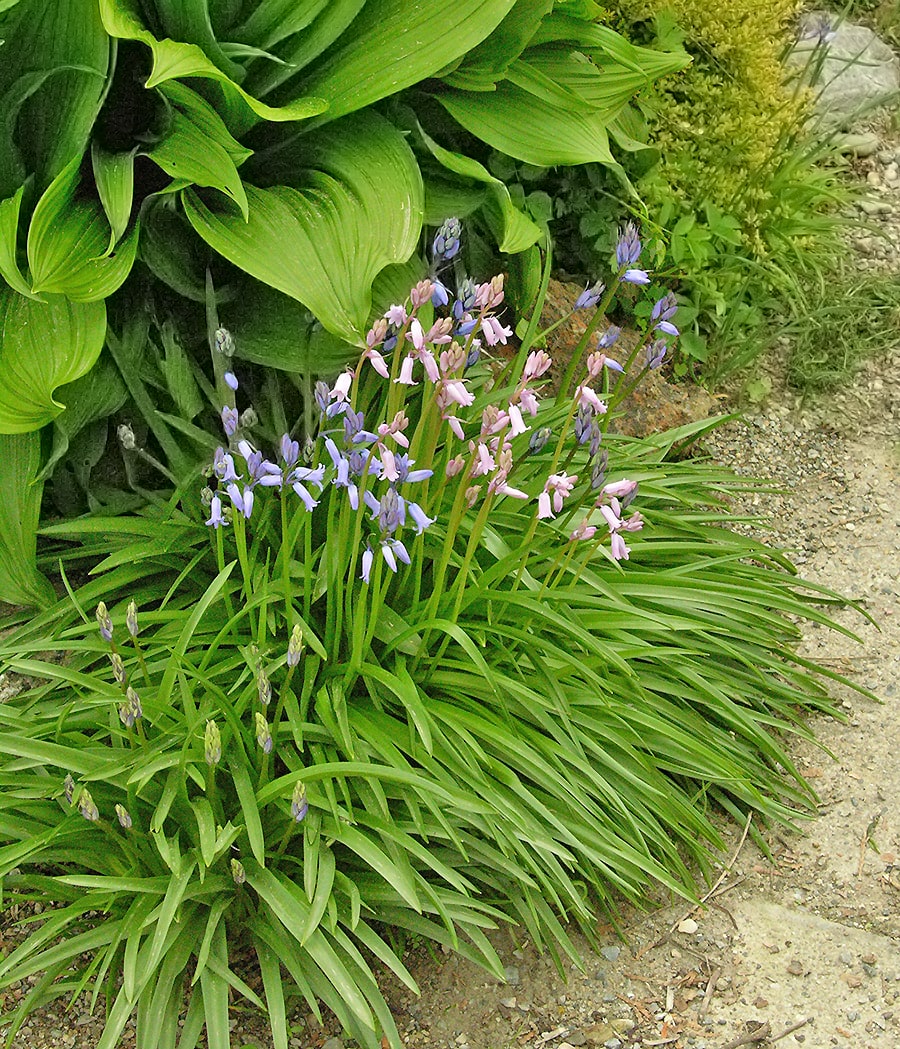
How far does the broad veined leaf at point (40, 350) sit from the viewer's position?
2.39 metres

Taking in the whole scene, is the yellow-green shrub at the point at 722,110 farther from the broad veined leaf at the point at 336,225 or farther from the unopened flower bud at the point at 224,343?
the unopened flower bud at the point at 224,343

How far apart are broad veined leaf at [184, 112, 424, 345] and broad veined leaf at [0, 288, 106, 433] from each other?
1.08 feet

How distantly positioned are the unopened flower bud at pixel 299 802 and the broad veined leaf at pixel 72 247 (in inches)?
43.4

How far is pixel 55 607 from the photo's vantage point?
261cm

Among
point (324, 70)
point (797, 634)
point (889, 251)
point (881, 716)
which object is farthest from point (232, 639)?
point (889, 251)

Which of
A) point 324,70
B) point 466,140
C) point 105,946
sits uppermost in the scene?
point 324,70

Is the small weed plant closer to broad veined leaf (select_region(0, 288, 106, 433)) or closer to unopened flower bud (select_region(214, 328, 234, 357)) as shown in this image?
unopened flower bud (select_region(214, 328, 234, 357))

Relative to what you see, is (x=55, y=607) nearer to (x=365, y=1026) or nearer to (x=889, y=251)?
(x=365, y=1026)

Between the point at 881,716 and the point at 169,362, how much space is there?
2.04m

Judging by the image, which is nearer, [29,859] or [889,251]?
[29,859]

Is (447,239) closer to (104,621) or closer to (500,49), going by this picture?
(500,49)

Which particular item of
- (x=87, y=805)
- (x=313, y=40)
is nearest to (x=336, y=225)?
(x=313, y=40)

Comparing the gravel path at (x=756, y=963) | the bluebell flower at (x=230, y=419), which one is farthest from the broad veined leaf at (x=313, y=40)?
the gravel path at (x=756, y=963)

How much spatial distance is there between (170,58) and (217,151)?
0.27 metres
